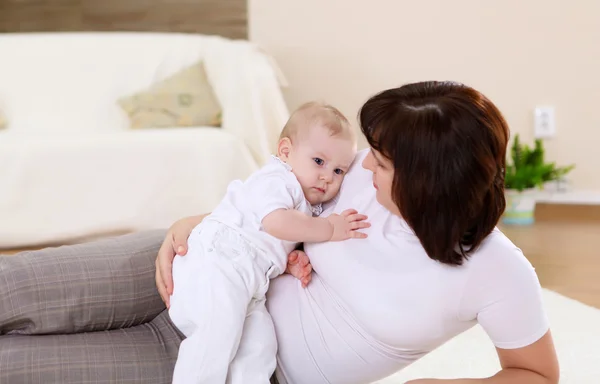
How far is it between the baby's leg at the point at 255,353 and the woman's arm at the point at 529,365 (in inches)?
10.2

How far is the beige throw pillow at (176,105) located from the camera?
12.2 ft

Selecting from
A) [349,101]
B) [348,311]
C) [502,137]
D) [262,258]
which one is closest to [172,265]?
[262,258]

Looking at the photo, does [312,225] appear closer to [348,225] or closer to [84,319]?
[348,225]

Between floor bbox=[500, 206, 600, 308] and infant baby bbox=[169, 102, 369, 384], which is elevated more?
infant baby bbox=[169, 102, 369, 384]

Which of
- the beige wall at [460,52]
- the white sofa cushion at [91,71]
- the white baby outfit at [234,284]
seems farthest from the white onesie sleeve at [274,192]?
the beige wall at [460,52]

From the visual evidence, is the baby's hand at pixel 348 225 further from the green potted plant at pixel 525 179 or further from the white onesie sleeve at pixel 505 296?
the green potted plant at pixel 525 179

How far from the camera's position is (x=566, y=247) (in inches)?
136

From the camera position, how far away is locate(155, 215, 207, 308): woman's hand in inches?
52.4

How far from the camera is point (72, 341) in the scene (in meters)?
1.31

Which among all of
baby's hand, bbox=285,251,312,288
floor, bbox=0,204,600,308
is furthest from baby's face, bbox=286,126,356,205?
floor, bbox=0,204,600,308

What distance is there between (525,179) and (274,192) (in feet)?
9.68

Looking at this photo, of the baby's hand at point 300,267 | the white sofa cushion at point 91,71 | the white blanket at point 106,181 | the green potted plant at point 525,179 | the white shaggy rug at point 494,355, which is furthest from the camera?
the green potted plant at point 525,179

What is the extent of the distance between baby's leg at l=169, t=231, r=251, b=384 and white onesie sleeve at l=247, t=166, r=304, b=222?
104 mm

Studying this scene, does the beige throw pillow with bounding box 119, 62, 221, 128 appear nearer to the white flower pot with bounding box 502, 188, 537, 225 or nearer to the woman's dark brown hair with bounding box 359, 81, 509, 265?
the white flower pot with bounding box 502, 188, 537, 225
